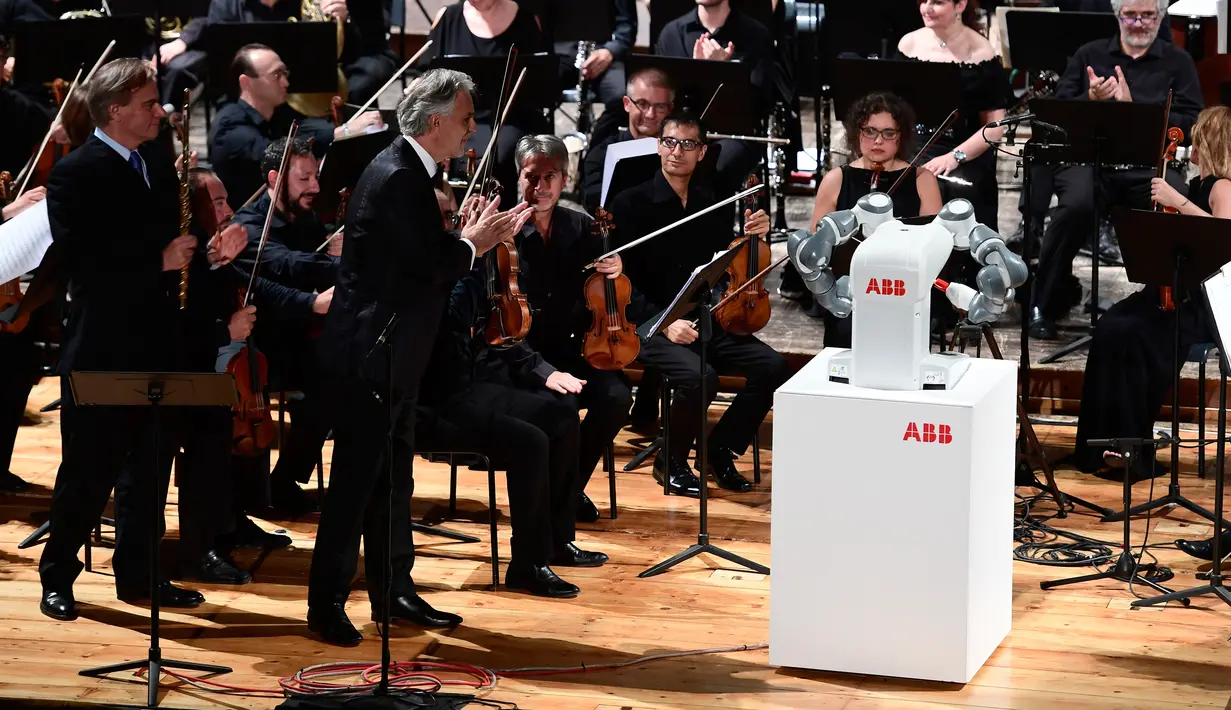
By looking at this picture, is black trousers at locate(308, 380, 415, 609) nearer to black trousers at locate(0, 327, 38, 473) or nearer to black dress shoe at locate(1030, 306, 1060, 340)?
black trousers at locate(0, 327, 38, 473)

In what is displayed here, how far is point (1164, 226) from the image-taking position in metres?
4.95

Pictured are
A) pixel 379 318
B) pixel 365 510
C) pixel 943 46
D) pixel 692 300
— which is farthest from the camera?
pixel 943 46

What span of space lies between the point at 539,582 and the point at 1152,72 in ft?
11.5

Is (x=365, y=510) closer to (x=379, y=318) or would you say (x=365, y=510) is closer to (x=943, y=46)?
(x=379, y=318)

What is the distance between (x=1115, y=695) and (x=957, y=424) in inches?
30.3

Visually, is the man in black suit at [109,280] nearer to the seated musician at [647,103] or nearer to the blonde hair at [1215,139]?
the seated musician at [647,103]

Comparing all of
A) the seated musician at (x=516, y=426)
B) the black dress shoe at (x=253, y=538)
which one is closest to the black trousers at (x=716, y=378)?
the seated musician at (x=516, y=426)

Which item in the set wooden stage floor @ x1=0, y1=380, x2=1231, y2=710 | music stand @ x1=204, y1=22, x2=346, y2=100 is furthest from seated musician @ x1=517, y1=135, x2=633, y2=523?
music stand @ x1=204, y1=22, x2=346, y2=100

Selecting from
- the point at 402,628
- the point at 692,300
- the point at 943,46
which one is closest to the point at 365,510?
the point at 402,628

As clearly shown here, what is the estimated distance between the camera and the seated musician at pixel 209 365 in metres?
4.75

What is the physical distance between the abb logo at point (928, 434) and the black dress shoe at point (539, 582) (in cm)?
125

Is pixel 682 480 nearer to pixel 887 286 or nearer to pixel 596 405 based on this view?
pixel 596 405

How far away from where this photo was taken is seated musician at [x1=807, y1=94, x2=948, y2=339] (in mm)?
5762

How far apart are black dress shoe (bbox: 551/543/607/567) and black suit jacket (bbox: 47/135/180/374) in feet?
4.24
